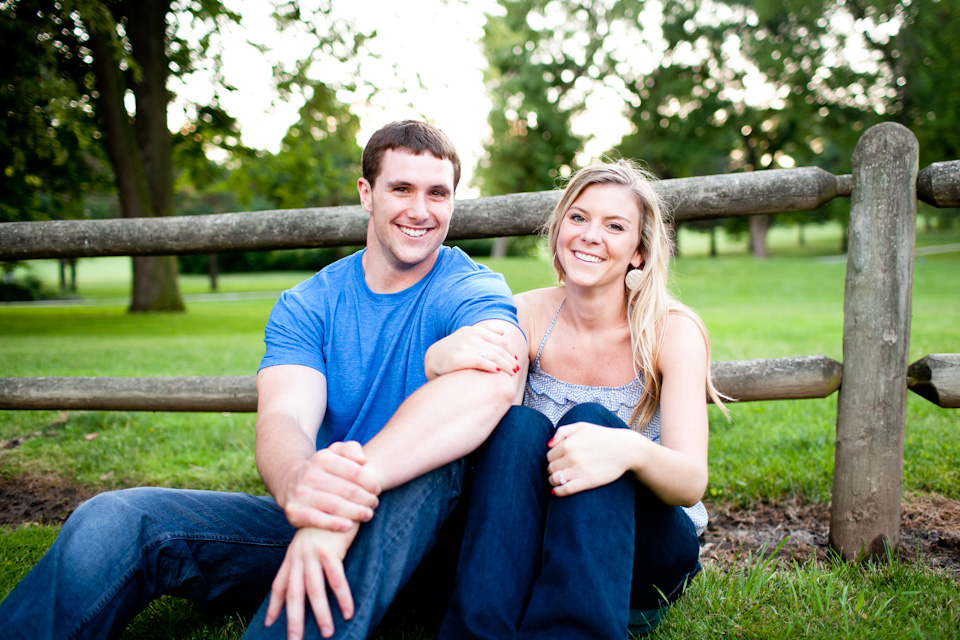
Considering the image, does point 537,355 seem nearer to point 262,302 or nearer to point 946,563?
point 946,563

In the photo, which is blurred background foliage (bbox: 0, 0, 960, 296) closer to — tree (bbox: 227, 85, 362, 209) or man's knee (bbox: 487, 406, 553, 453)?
tree (bbox: 227, 85, 362, 209)

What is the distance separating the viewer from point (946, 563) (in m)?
2.29

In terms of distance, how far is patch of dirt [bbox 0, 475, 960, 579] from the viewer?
241 cm

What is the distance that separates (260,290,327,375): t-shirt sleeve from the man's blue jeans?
17.3 inches

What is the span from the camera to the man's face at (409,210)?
216cm

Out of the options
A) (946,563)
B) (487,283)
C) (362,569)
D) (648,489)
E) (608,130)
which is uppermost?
(608,130)

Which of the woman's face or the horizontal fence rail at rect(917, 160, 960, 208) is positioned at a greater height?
the horizontal fence rail at rect(917, 160, 960, 208)

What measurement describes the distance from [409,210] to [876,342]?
5.35ft

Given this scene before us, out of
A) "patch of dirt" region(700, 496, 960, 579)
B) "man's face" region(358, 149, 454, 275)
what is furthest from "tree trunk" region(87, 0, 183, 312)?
"patch of dirt" region(700, 496, 960, 579)

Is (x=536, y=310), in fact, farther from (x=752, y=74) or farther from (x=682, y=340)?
(x=752, y=74)

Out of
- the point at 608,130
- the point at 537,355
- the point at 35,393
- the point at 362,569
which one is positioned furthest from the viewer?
the point at 608,130

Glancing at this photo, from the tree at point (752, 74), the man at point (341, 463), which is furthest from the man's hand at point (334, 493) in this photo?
the tree at point (752, 74)

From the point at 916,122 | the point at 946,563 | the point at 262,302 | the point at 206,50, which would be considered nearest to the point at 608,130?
the point at 916,122

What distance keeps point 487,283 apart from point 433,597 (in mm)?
952
